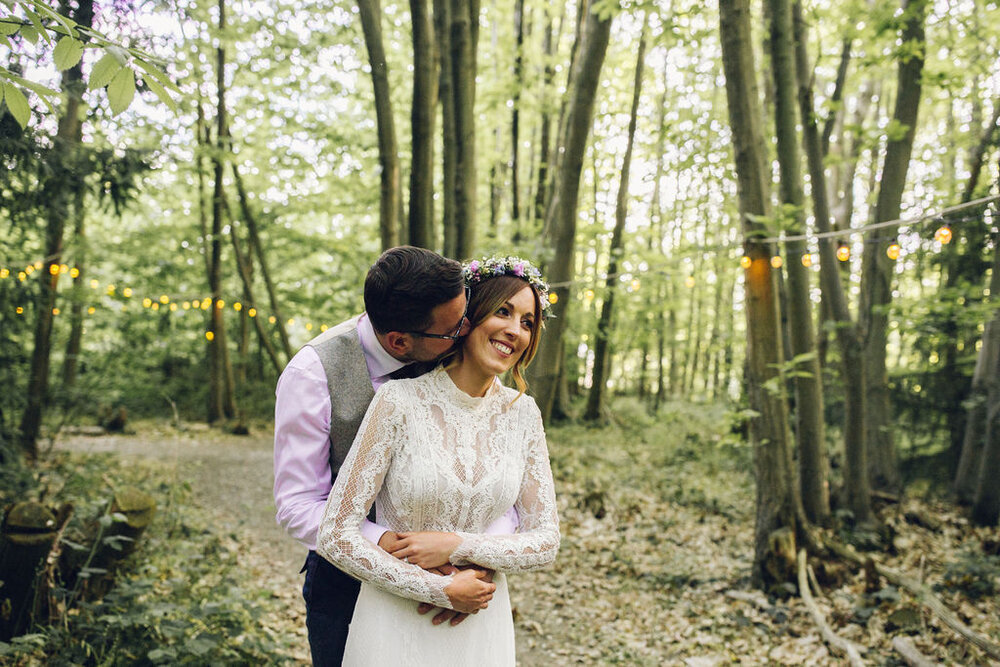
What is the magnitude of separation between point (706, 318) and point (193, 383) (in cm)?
1789

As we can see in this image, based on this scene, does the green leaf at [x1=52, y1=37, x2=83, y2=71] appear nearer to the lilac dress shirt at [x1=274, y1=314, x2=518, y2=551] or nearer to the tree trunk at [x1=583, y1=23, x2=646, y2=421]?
the lilac dress shirt at [x1=274, y1=314, x2=518, y2=551]

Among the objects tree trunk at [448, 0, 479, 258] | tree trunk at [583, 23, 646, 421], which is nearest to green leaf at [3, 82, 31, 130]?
tree trunk at [448, 0, 479, 258]

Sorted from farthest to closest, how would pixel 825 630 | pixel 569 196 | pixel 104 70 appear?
pixel 569 196 < pixel 825 630 < pixel 104 70

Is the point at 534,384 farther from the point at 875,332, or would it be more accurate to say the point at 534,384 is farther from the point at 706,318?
the point at 706,318

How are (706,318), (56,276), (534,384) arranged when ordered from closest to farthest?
(534,384), (56,276), (706,318)

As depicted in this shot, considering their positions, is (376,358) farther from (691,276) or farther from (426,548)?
(691,276)

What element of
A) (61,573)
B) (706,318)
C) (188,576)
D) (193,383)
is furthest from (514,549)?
(706,318)

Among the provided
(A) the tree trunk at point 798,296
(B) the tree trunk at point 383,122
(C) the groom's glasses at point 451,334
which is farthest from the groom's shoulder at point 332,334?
(B) the tree trunk at point 383,122

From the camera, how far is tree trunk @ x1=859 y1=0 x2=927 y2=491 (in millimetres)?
7491

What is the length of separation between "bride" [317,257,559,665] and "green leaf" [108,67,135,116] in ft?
3.44

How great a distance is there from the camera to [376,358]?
2.32 m

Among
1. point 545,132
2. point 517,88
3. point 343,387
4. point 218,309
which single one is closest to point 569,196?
point 343,387

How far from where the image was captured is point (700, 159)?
30.8ft

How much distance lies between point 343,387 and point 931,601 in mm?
5288
